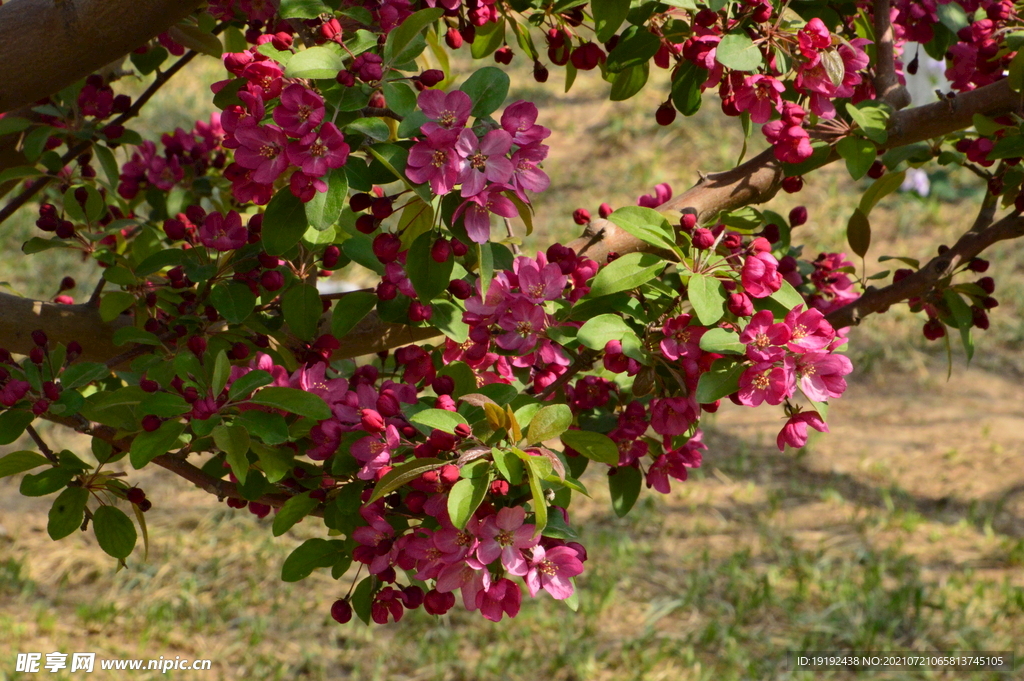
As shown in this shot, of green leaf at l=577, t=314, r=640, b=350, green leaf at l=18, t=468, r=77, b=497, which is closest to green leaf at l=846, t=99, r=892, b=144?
green leaf at l=577, t=314, r=640, b=350

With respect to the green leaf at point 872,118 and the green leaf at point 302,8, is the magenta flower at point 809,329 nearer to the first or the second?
the green leaf at point 872,118

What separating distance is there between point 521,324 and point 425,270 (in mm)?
183

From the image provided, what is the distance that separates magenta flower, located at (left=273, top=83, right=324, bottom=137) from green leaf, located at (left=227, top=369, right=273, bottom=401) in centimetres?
33

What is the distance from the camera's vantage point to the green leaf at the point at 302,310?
1.35 metres

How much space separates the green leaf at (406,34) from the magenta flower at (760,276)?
0.46m

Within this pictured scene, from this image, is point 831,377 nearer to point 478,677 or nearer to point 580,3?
point 580,3

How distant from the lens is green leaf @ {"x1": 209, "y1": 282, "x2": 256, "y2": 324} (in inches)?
51.2

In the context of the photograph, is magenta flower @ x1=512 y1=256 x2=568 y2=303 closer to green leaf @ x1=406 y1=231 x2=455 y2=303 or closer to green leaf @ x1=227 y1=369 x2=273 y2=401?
green leaf @ x1=406 y1=231 x2=455 y2=303

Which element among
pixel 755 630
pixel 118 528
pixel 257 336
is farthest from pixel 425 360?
pixel 755 630

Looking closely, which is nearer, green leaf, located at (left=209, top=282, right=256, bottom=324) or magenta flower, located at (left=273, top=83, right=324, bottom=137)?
magenta flower, located at (left=273, top=83, right=324, bottom=137)

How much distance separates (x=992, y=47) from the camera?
5.04ft

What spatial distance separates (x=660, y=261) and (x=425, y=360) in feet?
1.16

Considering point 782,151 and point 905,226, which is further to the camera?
point 905,226

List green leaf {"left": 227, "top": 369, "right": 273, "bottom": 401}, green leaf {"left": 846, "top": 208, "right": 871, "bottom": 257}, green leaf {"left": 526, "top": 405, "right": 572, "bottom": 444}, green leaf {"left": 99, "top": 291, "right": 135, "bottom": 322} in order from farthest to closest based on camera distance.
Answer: green leaf {"left": 846, "top": 208, "right": 871, "bottom": 257} < green leaf {"left": 99, "top": 291, "right": 135, "bottom": 322} < green leaf {"left": 227, "top": 369, "right": 273, "bottom": 401} < green leaf {"left": 526, "top": 405, "right": 572, "bottom": 444}
